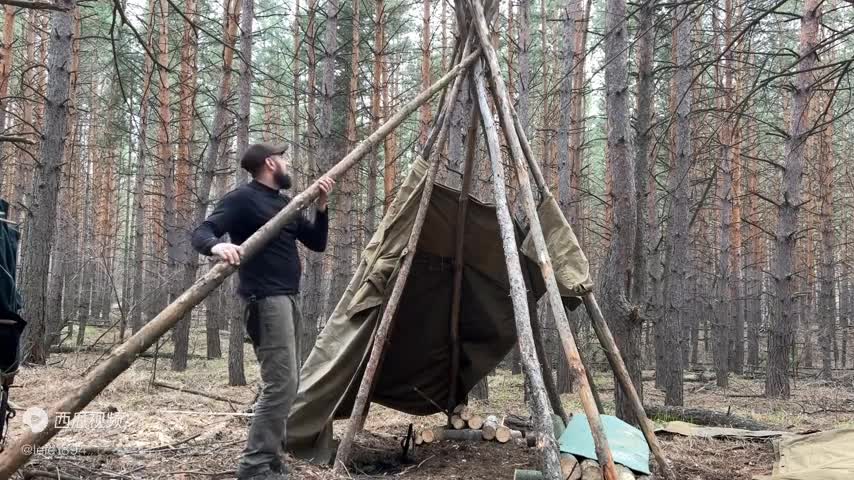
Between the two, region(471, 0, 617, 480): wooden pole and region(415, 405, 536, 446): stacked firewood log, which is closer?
region(471, 0, 617, 480): wooden pole

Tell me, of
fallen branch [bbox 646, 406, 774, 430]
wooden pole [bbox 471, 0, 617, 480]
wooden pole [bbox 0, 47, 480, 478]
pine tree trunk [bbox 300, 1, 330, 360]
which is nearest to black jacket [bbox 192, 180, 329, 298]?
wooden pole [bbox 0, 47, 480, 478]

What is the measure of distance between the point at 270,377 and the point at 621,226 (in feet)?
11.9

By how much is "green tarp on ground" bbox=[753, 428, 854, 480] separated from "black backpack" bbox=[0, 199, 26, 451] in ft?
14.8

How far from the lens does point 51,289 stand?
13000 millimetres

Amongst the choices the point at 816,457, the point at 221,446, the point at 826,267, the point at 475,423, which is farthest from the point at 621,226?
the point at 826,267

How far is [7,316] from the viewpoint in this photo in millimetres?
3068

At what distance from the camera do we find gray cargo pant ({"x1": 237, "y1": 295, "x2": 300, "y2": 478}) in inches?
138

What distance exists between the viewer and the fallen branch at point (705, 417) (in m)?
6.36

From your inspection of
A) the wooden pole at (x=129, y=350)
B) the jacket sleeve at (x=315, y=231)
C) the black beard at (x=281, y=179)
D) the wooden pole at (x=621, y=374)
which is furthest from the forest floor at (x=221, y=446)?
the black beard at (x=281, y=179)

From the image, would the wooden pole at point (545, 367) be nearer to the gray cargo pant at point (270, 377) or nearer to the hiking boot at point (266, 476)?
the gray cargo pant at point (270, 377)

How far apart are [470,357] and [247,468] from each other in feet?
8.67

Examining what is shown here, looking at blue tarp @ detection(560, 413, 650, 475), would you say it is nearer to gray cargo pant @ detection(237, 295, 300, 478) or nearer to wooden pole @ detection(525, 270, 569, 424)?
wooden pole @ detection(525, 270, 569, 424)

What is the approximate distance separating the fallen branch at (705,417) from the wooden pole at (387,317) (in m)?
4.09

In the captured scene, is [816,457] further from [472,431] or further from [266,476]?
[266,476]
